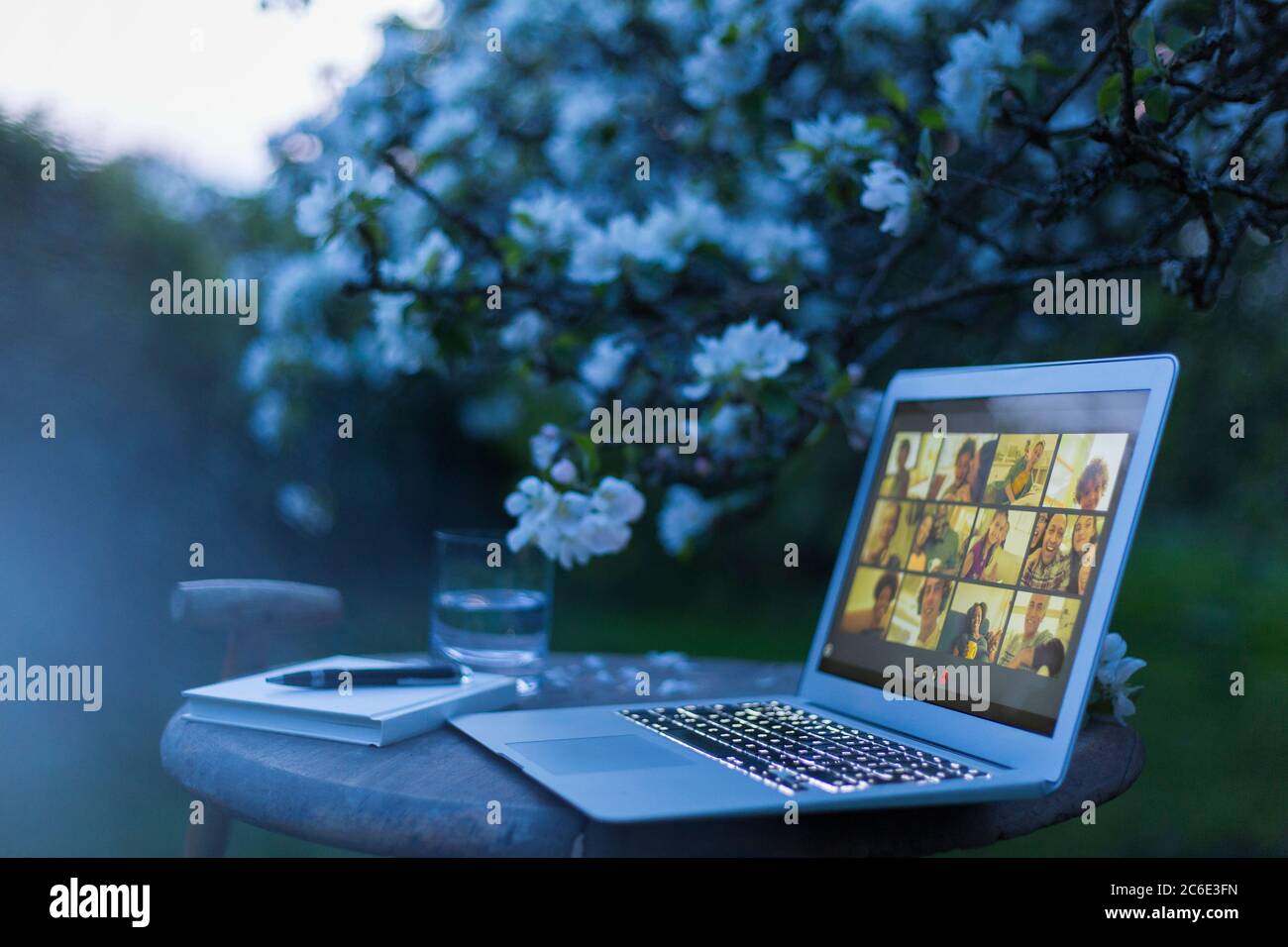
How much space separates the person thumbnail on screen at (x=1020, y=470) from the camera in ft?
3.64

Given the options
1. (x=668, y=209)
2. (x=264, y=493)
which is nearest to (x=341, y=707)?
(x=668, y=209)

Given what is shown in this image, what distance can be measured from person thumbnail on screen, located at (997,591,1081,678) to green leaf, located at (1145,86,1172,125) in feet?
1.94

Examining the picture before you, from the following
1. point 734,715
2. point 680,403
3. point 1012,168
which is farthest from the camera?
point 1012,168

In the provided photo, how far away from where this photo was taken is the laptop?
925mm

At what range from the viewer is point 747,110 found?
6.88ft

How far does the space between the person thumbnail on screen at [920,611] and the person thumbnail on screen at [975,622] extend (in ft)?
0.04

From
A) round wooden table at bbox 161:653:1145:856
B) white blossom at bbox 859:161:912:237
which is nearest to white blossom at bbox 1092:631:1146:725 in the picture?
round wooden table at bbox 161:653:1145:856

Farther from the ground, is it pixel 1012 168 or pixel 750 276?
pixel 1012 168

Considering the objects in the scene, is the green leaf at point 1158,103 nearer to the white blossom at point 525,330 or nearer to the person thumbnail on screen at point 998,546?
the person thumbnail on screen at point 998,546

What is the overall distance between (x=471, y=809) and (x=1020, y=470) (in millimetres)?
669

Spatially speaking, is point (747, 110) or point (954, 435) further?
point (747, 110)
